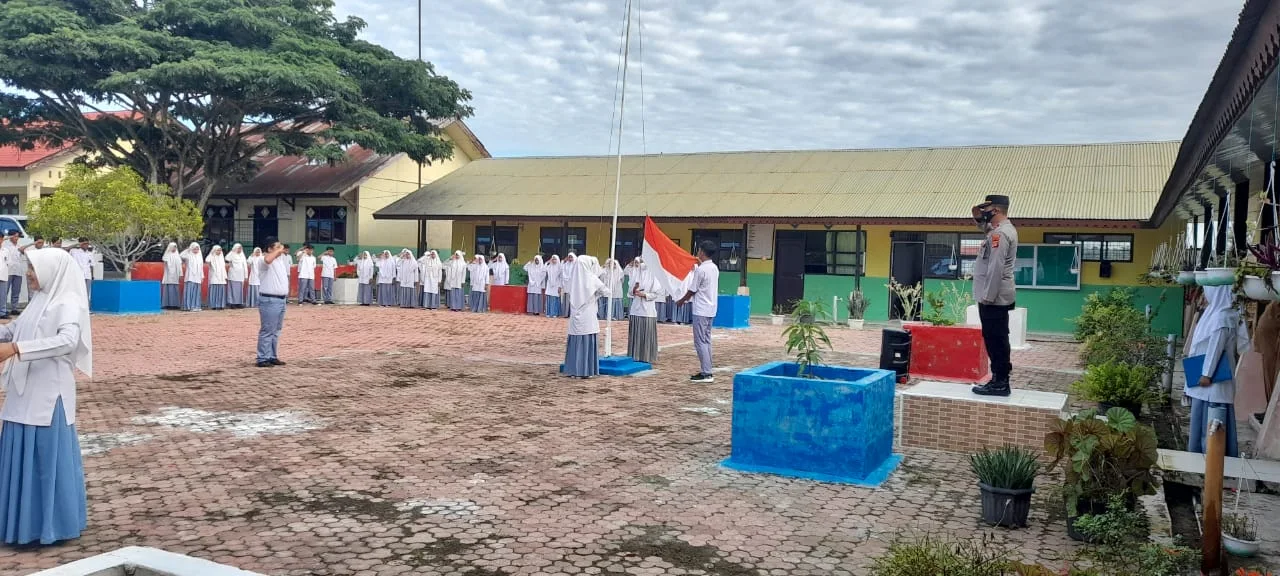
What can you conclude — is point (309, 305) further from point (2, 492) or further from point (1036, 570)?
point (1036, 570)

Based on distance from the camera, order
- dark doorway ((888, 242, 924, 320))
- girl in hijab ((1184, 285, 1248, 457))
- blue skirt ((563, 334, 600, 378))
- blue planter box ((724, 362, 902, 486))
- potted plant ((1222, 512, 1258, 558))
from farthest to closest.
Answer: dark doorway ((888, 242, 924, 320)) → blue skirt ((563, 334, 600, 378)) → blue planter box ((724, 362, 902, 486)) → girl in hijab ((1184, 285, 1248, 457)) → potted plant ((1222, 512, 1258, 558))

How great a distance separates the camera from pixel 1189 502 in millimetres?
6008

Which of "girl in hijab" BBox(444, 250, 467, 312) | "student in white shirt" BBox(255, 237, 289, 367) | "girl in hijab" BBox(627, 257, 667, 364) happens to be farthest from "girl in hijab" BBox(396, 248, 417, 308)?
"girl in hijab" BBox(627, 257, 667, 364)

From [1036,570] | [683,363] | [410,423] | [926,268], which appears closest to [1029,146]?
[926,268]

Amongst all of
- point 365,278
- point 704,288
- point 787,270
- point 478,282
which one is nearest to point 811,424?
point 704,288

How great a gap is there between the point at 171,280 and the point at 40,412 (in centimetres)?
1844

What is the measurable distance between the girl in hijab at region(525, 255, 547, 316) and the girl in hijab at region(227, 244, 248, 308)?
6.70 m

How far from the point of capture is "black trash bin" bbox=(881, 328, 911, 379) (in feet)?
36.0

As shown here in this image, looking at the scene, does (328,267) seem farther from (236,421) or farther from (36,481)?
(36,481)

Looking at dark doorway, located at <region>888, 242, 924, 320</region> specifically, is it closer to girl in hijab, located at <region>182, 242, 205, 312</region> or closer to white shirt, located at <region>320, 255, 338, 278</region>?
white shirt, located at <region>320, 255, 338, 278</region>

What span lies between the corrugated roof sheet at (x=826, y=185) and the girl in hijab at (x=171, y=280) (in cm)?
619

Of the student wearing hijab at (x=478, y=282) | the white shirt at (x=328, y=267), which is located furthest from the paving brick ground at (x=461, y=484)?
the white shirt at (x=328, y=267)

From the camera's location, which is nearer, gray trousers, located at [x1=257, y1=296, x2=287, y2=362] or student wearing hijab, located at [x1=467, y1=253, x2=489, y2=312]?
gray trousers, located at [x1=257, y1=296, x2=287, y2=362]

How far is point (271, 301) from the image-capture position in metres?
11.4
